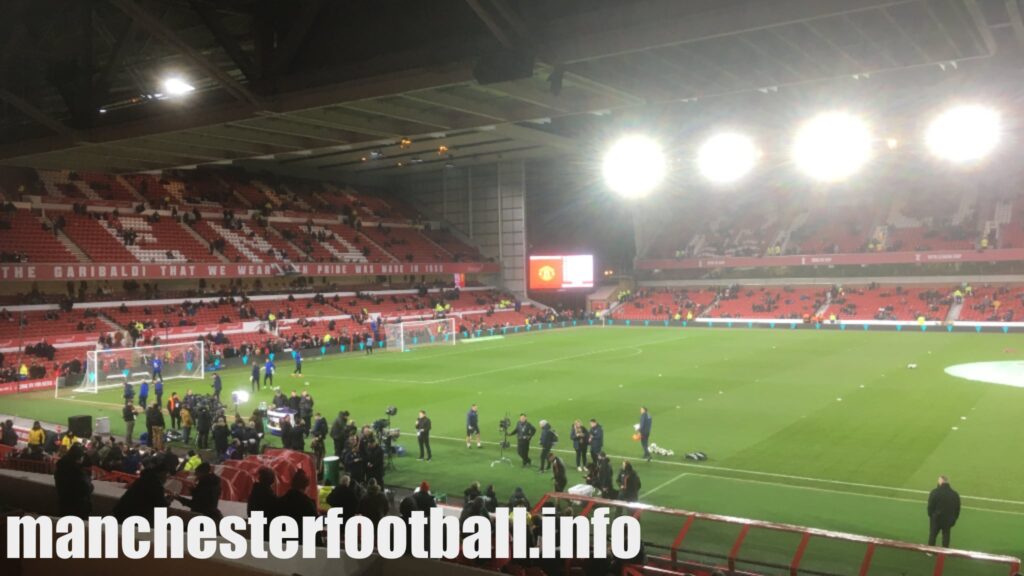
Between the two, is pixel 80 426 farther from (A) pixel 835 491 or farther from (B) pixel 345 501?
(A) pixel 835 491

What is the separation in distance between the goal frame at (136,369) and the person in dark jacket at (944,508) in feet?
106

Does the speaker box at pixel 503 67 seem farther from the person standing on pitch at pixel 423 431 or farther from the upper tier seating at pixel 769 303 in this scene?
the upper tier seating at pixel 769 303

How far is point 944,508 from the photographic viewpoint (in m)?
12.6

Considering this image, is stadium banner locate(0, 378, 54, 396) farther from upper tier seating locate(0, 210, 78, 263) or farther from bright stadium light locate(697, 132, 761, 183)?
bright stadium light locate(697, 132, 761, 183)

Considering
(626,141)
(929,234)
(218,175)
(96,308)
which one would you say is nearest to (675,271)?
(929,234)

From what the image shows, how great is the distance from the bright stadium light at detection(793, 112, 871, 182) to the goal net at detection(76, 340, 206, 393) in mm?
29600

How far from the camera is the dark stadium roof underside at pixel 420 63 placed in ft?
22.8

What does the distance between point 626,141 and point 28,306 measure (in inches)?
1629

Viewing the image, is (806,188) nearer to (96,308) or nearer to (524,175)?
(524,175)

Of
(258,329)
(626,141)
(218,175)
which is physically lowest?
(258,329)

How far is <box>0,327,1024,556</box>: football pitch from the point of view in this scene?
53.6ft

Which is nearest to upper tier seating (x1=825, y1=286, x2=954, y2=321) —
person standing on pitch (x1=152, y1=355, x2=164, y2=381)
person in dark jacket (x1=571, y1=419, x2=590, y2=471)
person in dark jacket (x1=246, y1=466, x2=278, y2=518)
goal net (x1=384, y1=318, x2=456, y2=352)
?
goal net (x1=384, y1=318, x2=456, y2=352)

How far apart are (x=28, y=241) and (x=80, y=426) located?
25330 mm

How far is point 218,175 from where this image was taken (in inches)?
2457
